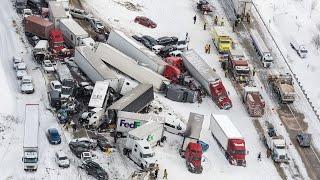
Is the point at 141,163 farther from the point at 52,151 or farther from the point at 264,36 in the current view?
the point at 264,36

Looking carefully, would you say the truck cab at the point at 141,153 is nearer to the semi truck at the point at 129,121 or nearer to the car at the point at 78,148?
the semi truck at the point at 129,121

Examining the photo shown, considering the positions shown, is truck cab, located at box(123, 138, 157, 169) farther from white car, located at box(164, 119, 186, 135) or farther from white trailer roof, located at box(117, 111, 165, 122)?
white car, located at box(164, 119, 186, 135)

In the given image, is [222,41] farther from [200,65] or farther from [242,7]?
[242,7]

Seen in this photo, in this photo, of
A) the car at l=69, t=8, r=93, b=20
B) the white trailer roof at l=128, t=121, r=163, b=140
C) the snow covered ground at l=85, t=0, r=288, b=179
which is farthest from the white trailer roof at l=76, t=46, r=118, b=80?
the car at l=69, t=8, r=93, b=20

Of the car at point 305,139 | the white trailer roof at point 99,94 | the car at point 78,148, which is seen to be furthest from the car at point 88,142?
the car at point 305,139

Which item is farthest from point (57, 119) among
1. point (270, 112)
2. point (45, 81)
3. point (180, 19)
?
point (180, 19)

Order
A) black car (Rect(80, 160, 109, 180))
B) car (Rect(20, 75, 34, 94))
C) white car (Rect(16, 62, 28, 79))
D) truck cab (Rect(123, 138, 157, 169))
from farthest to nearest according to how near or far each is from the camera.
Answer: white car (Rect(16, 62, 28, 79)), car (Rect(20, 75, 34, 94)), truck cab (Rect(123, 138, 157, 169)), black car (Rect(80, 160, 109, 180))

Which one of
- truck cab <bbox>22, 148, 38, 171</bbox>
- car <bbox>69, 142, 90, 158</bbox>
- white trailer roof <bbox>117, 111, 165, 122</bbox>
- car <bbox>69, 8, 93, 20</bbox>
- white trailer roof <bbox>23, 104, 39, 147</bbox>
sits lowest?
truck cab <bbox>22, 148, 38, 171</bbox>
